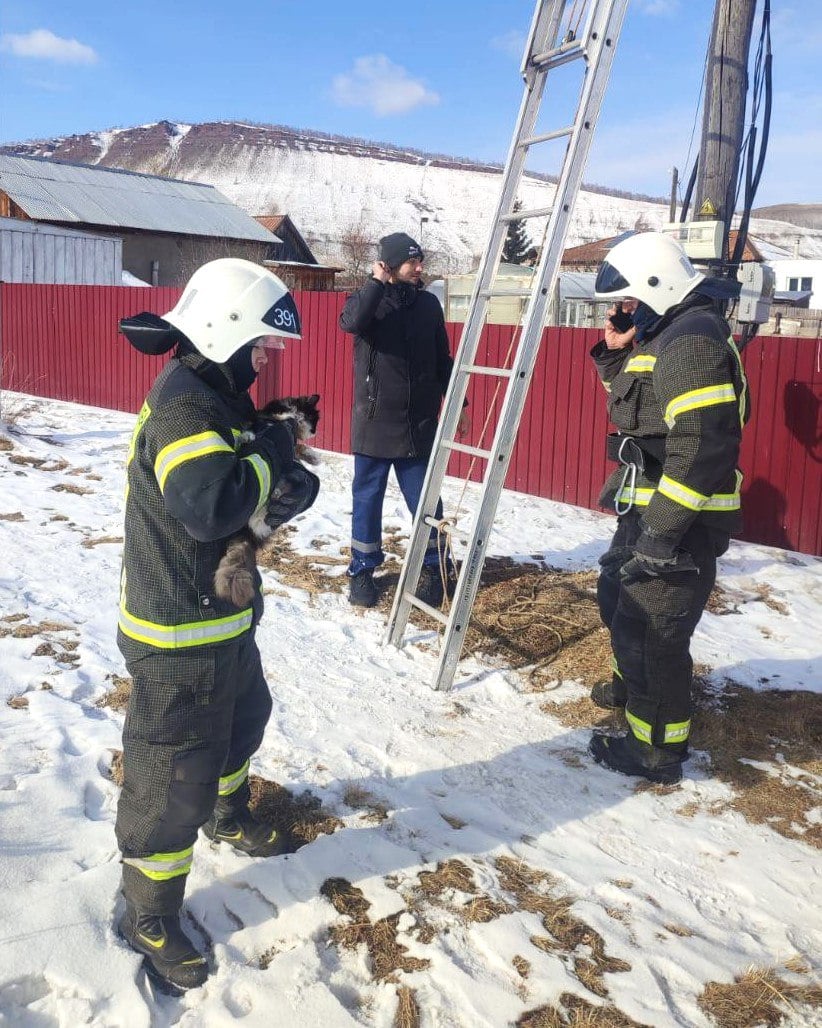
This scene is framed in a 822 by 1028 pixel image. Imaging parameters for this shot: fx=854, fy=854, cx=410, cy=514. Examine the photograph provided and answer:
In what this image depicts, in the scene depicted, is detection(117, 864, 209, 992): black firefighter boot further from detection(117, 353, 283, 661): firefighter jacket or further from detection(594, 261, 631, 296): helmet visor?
detection(594, 261, 631, 296): helmet visor

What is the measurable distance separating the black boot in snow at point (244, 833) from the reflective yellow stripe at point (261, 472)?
123 centimetres

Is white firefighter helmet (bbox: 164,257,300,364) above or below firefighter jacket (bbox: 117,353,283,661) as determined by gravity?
above

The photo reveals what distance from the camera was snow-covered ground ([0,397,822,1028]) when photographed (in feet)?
7.79

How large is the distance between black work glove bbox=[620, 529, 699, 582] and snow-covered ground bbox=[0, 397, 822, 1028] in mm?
953

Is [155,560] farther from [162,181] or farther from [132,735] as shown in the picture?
[162,181]

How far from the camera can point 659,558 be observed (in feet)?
10.8

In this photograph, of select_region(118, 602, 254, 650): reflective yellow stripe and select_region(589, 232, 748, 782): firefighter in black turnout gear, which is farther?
select_region(589, 232, 748, 782): firefighter in black turnout gear

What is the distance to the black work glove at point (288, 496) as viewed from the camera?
2426 millimetres

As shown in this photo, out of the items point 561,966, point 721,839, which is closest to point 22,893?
point 561,966

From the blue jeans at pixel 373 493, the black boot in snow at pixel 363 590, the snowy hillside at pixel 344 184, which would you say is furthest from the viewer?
the snowy hillside at pixel 344 184

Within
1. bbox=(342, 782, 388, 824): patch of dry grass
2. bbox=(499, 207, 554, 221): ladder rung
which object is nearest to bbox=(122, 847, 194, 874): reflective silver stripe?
bbox=(342, 782, 388, 824): patch of dry grass

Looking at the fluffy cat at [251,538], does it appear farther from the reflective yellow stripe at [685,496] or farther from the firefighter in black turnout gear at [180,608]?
the reflective yellow stripe at [685,496]

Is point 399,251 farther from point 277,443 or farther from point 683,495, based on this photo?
point 277,443

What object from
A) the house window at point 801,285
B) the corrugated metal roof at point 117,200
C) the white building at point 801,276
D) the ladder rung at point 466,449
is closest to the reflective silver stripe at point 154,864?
the ladder rung at point 466,449
